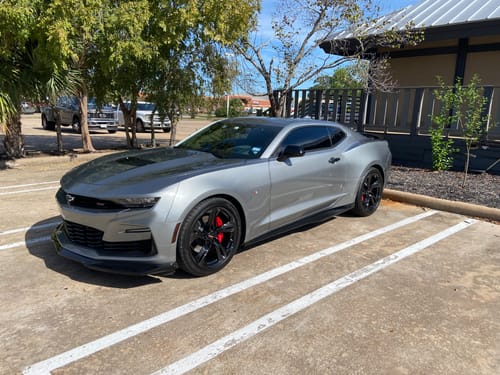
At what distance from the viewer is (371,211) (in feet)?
20.0

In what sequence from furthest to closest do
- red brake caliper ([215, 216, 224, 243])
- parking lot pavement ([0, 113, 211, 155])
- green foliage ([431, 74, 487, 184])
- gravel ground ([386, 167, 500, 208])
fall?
parking lot pavement ([0, 113, 211, 155])
green foliage ([431, 74, 487, 184])
gravel ground ([386, 167, 500, 208])
red brake caliper ([215, 216, 224, 243])

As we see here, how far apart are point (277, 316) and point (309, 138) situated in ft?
8.30

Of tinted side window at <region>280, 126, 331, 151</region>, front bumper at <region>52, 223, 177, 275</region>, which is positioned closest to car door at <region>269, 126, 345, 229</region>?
tinted side window at <region>280, 126, 331, 151</region>

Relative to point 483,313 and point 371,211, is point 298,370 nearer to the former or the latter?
point 483,313

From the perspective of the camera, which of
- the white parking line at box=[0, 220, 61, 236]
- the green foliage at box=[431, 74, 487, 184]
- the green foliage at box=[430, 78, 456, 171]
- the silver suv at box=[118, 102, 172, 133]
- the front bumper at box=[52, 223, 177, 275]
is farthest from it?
the silver suv at box=[118, 102, 172, 133]

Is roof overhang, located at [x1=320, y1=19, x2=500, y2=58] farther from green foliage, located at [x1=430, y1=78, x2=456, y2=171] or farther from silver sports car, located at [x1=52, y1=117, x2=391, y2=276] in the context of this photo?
silver sports car, located at [x1=52, y1=117, x2=391, y2=276]

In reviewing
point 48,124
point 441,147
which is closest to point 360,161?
point 441,147

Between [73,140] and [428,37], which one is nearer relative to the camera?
[428,37]

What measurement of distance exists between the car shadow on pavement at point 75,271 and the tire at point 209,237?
1.33ft

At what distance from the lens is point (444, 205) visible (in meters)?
6.57

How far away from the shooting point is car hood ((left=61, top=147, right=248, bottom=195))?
11.7 ft

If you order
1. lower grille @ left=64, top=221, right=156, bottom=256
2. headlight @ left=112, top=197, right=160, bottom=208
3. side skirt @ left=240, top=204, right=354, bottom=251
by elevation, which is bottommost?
side skirt @ left=240, top=204, right=354, bottom=251

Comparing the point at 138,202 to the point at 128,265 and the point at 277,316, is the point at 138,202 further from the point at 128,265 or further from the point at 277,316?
the point at 277,316

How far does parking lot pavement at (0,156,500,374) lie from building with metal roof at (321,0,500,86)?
734 centimetres
